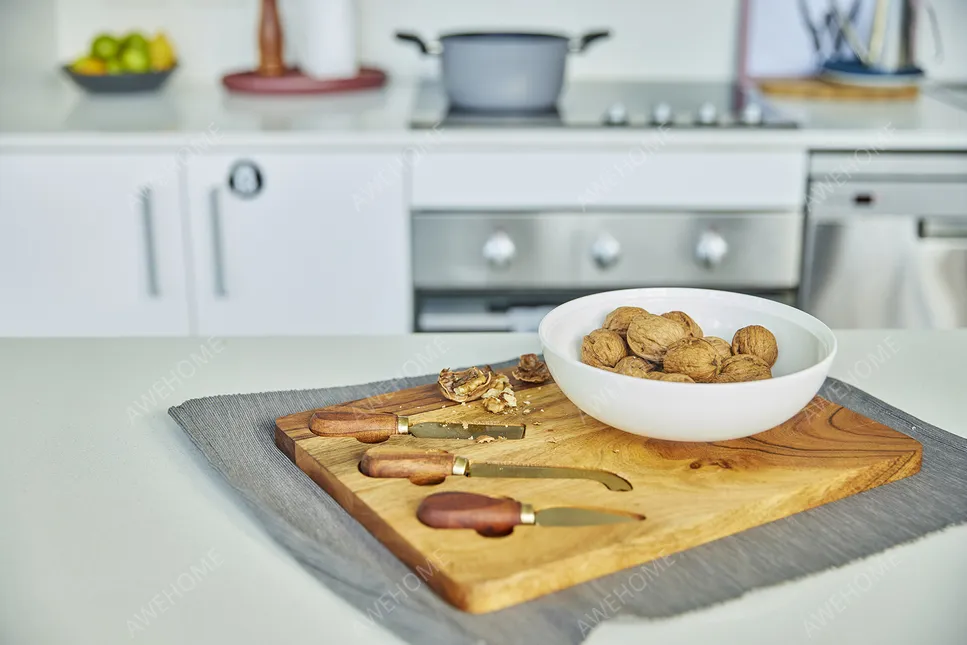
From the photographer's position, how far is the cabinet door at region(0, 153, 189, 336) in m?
2.04

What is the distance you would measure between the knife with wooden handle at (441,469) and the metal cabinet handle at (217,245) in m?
1.32

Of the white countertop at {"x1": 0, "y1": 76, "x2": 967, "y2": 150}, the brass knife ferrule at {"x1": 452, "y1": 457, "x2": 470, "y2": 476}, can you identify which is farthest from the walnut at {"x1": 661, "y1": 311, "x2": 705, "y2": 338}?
the white countertop at {"x1": 0, "y1": 76, "x2": 967, "y2": 150}

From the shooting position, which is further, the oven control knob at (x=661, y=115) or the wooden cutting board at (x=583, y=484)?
the oven control knob at (x=661, y=115)

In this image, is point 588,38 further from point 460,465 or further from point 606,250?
point 460,465

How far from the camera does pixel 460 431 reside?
907mm

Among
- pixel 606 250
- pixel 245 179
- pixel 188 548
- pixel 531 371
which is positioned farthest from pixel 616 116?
pixel 188 548

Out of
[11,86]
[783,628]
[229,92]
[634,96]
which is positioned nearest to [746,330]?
[783,628]

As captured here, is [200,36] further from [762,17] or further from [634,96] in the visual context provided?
[762,17]

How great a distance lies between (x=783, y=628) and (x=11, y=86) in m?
2.19

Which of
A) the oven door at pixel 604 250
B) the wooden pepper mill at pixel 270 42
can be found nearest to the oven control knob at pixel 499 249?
the oven door at pixel 604 250

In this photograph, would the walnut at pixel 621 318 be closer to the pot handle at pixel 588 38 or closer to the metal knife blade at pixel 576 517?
the metal knife blade at pixel 576 517

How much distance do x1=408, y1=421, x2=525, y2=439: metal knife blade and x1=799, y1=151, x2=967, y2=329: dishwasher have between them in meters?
1.33

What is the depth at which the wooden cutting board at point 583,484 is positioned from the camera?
0.72 meters

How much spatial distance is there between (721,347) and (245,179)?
4.20 ft
